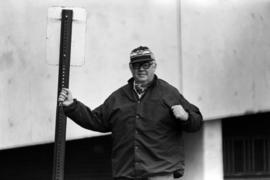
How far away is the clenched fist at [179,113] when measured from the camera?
599cm

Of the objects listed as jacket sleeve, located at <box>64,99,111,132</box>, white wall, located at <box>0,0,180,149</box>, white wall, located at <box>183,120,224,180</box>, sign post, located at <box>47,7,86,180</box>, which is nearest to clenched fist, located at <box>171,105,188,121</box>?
jacket sleeve, located at <box>64,99,111,132</box>

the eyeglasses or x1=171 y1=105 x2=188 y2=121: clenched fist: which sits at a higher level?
the eyeglasses

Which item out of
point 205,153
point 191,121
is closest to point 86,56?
point 205,153

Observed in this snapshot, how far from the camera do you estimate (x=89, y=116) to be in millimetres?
6438

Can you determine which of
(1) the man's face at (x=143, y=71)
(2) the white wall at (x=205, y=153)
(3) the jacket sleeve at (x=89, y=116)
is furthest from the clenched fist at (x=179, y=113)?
(2) the white wall at (x=205, y=153)

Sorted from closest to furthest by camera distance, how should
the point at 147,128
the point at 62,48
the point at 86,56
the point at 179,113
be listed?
the point at 179,113, the point at 147,128, the point at 62,48, the point at 86,56

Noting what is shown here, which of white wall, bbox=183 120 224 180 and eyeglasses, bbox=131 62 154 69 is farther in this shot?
white wall, bbox=183 120 224 180

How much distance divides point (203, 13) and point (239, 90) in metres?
1.04

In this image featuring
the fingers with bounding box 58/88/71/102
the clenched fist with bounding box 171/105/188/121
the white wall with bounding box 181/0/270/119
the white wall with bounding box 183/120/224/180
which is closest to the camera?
the clenched fist with bounding box 171/105/188/121

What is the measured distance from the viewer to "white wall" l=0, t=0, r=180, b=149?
9.00m

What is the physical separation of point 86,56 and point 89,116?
2644 mm

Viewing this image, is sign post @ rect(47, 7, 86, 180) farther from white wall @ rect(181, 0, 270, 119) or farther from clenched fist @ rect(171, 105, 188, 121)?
white wall @ rect(181, 0, 270, 119)

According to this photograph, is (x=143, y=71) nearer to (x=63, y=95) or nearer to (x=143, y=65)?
(x=143, y=65)

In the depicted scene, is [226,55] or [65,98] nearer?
[65,98]
